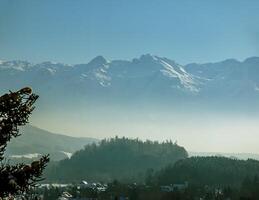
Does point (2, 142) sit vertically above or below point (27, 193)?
above

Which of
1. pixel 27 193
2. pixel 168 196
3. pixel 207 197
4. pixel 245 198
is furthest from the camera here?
pixel 207 197

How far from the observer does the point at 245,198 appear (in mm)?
139125

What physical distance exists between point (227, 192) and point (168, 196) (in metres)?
29.6

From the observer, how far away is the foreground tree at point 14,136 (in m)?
15.2

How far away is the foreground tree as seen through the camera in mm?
15227

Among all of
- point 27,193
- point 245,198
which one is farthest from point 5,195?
point 245,198

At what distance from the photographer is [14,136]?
15484 millimetres

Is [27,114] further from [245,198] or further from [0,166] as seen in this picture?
[245,198]

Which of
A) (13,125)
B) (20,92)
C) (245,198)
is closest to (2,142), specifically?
(13,125)

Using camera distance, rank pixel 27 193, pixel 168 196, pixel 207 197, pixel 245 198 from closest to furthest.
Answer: pixel 27 193 → pixel 245 198 → pixel 168 196 → pixel 207 197

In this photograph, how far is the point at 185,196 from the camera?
176 m

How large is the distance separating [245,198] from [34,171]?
130m

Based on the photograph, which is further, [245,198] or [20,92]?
[245,198]

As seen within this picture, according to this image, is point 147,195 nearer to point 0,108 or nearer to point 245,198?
point 245,198
